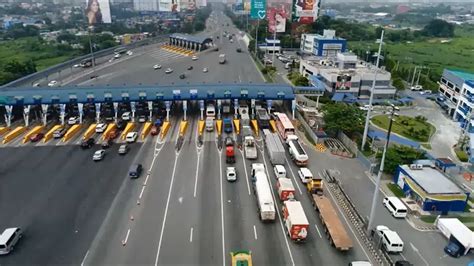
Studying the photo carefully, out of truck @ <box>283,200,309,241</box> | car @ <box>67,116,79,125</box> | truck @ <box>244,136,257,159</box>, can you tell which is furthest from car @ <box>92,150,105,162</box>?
truck @ <box>283,200,309,241</box>

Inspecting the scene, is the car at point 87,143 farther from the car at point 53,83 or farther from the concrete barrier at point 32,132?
the car at point 53,83

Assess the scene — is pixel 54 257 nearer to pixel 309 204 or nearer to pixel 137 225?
pixel 137 225

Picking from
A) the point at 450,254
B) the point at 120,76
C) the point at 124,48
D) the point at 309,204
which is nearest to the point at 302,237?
the point at 309,204

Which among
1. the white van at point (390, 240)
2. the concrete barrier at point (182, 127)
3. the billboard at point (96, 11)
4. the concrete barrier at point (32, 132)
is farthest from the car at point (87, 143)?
the billboard at point (96, 11)

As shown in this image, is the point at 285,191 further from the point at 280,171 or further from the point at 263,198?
the point at 280,171

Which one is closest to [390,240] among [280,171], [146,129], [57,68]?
[280,171]

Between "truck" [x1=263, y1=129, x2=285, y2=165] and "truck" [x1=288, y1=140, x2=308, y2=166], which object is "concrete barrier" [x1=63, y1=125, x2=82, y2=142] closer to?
"truck" [x1=263, y1=129, x2=285, y2=165]
